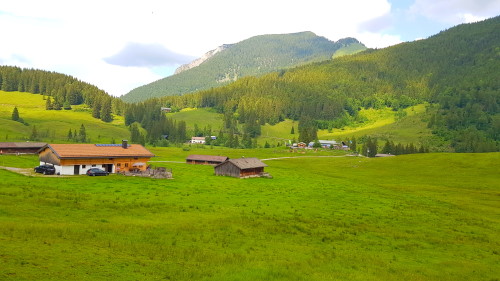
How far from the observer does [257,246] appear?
27375 mm

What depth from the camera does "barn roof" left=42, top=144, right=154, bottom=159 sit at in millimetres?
67137

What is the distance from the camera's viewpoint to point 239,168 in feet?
279

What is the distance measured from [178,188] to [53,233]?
112ft

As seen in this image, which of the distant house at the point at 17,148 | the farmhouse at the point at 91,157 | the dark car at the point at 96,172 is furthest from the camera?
the distant house at the point at 17,148

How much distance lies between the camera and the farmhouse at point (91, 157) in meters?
66.7

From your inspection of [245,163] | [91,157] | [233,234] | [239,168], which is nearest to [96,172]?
[91,157]

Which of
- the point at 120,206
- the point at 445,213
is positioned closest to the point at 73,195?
the point at 120,206

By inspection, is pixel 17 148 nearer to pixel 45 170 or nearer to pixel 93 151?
pixel 93 151

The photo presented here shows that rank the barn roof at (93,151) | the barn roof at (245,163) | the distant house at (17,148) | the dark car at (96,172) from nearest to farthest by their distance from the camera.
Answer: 1. the barn roof at (93,151)
2. the dark car at (96,172)
3. the barn roof at (245,163)
4. the distant house at (17,148)

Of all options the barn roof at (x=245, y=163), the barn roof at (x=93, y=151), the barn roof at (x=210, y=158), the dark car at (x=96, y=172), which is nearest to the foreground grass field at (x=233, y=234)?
the dark car at (x=96, y=172)

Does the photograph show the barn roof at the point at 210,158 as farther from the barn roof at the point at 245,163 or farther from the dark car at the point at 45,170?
the dark car at the point at 45,170

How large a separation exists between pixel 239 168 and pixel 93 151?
108ft

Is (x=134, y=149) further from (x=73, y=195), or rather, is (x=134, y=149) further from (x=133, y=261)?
(x=133, y=261)

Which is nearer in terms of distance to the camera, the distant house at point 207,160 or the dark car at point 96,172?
the dark car at point 96,172
